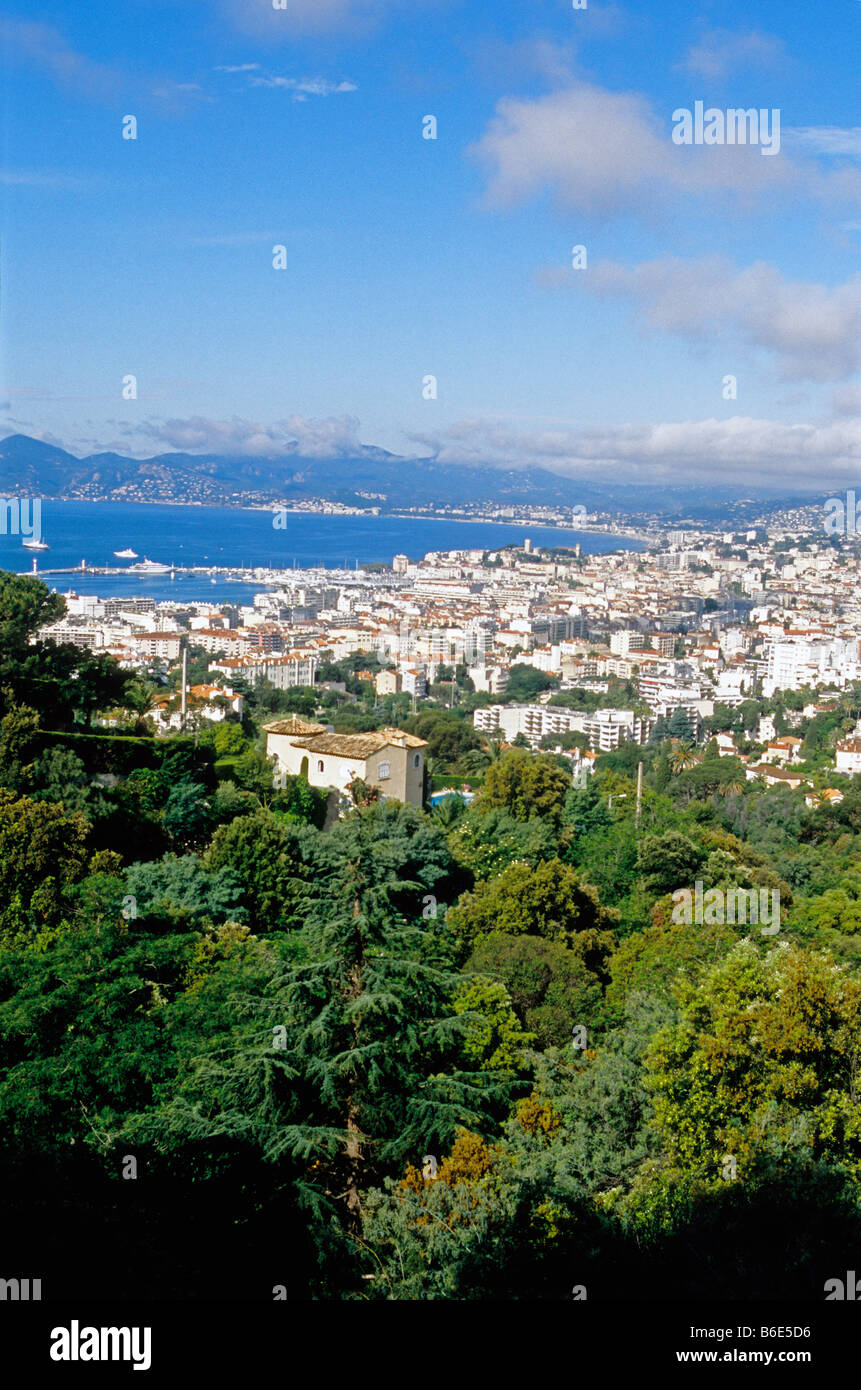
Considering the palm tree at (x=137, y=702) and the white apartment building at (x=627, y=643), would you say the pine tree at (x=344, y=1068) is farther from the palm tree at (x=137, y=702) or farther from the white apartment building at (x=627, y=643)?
the white apartment building at (x=627, y=643)

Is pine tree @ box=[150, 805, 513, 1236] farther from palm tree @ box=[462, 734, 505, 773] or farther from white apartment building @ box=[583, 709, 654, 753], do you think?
white apartment building @ box=[583, 709, 654, 753]

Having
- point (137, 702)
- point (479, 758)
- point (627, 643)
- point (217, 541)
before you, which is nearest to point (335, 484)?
point (217, 541)

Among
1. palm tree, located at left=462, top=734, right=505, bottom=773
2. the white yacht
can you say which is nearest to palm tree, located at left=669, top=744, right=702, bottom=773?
palm tree, located at left=462, top=734, right=505, bottom=773

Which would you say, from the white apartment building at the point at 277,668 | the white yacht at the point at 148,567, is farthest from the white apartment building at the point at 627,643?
the white yacht at the point at 148,567

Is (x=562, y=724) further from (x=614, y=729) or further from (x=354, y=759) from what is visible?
(x=354, y=759)
